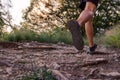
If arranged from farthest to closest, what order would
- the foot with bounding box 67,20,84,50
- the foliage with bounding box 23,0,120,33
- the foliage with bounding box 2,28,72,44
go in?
the foliage with bounding box 23,0,120,33, the foliage with bounding box 2,28,72,44, the foot with bounding box 67,20,84,50

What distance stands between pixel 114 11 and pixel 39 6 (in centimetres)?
407

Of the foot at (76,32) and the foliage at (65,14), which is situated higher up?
the foot at (76,32)

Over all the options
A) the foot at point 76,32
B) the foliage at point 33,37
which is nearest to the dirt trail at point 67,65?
the foot at point 76,32

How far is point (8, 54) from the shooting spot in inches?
258

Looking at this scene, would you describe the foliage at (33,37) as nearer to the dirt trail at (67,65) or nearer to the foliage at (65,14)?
the dirt trail at (67,65)

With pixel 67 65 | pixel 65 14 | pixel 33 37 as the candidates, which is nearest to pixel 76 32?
pixel 67 65

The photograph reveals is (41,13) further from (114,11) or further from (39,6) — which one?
(114,11)

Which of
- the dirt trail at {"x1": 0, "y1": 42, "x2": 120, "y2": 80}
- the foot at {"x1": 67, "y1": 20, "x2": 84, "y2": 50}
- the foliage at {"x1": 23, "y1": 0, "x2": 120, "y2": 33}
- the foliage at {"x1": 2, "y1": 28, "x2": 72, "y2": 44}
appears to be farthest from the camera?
the foliage at {"x1": 23, "y1": 0, "x2": 120, "y2": 33}

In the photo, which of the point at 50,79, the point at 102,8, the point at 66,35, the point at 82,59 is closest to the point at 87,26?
the point at 82,59

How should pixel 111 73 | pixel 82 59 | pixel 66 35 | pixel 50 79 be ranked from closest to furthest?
pixel 50 79 → pixel 111 73 → pixel 82 59 → pixel 66 35

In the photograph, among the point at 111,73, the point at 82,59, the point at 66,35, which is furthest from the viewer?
the point at 66,35

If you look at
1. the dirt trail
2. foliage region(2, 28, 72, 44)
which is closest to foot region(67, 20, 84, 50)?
the dirt trail

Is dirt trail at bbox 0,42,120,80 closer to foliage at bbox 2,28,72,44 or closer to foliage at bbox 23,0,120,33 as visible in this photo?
foliage at bbox 2,28,72,44

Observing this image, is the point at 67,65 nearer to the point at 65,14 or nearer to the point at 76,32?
the point at 76,32
